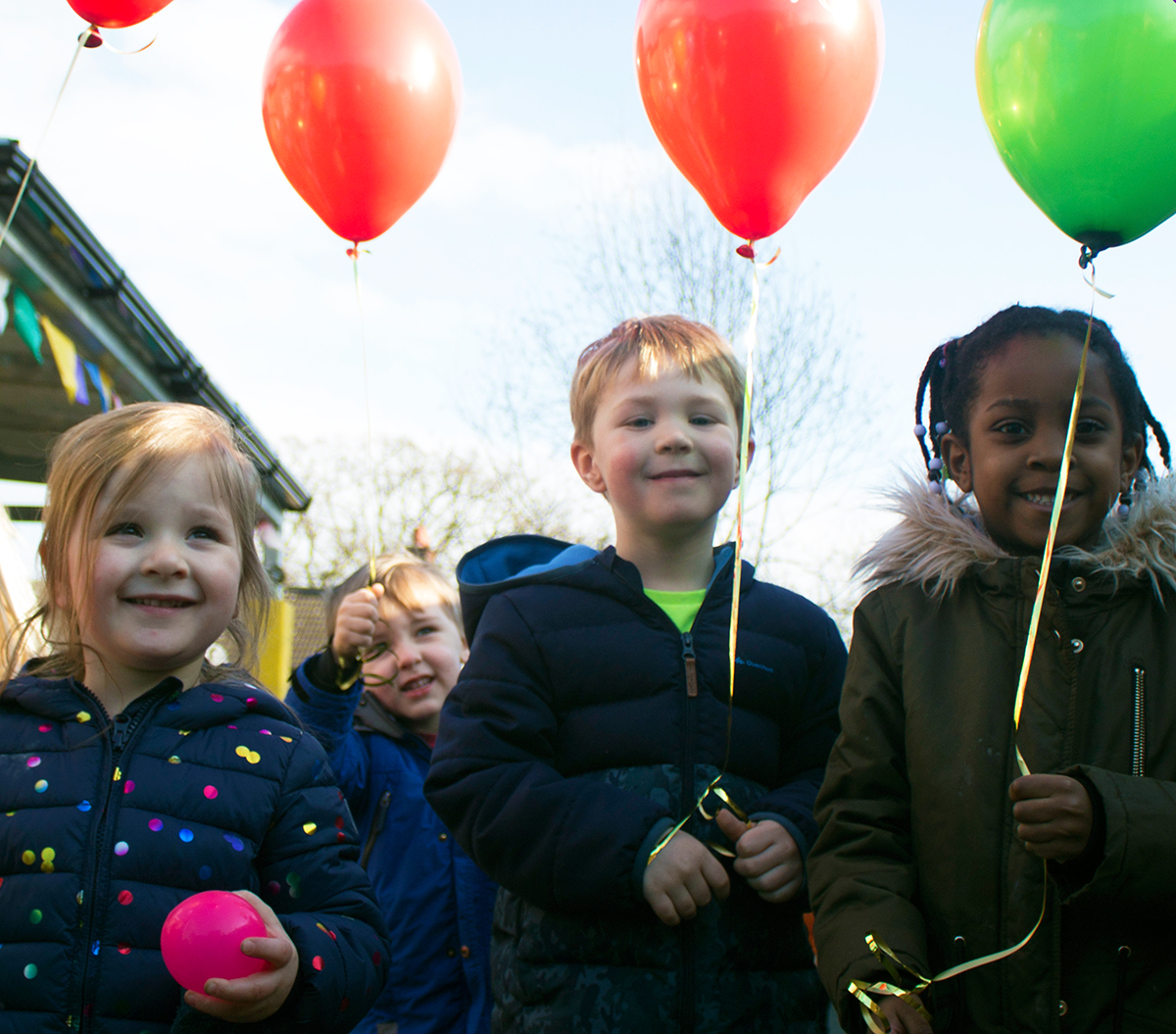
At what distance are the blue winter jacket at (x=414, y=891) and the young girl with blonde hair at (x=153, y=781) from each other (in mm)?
791

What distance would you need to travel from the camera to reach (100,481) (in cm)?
176

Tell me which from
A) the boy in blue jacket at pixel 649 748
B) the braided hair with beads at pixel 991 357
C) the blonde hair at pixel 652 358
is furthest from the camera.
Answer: the blonde hair at pixel 652 358

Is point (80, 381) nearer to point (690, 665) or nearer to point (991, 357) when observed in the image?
point (690, 665)

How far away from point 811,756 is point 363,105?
6.19 feet

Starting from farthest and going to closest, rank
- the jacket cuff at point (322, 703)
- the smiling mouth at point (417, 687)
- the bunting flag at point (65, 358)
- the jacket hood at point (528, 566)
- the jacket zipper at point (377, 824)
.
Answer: the bunting flag at point (65, 358), the smiling mouth at point (417, 687), the jacket zipper at point (377, 824), the jacket cuff at point (322, 703), the jacket hood at point (528, 566)

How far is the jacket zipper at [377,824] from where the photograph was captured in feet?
8.96

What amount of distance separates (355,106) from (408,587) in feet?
→ 4.37

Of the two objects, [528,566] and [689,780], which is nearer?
[689,780]

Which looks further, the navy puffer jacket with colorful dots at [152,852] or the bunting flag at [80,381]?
the bunting flag at [80,381]

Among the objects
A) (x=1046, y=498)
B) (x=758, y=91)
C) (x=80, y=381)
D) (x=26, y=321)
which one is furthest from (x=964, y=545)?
(x=80, y=381)

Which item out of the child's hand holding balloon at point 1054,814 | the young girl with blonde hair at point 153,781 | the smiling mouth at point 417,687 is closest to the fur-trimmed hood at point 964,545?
the child's hand holding balloon at point 1054,814

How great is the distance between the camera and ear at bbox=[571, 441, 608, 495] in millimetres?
2442

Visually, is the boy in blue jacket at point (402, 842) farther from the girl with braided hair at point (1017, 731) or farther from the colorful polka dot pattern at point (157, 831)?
the girl with braided hair at point (1017, 731)

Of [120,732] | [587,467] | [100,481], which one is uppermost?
[587,467]
